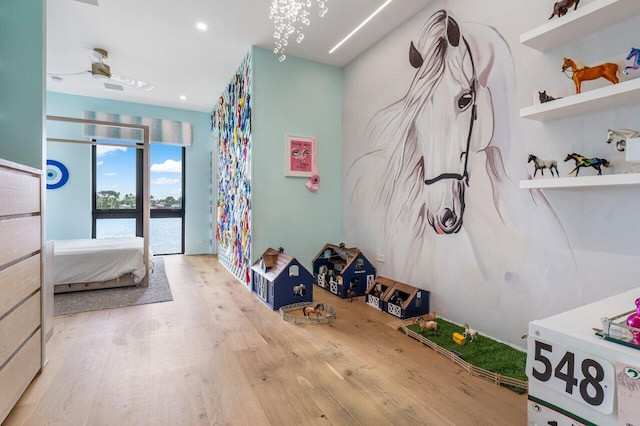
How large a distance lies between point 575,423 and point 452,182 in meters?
1.83

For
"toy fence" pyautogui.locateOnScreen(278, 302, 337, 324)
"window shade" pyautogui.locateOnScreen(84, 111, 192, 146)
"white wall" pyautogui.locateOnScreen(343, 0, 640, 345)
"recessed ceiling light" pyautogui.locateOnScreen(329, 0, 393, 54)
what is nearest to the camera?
"white wall" pyautogui.locateOnScreen(343, 0, 640, 345)

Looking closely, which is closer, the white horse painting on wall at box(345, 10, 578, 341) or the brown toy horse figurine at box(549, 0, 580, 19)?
the brown toy horse figurine at box(549, 0, 580, 19)

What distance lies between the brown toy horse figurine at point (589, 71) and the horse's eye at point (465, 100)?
643 millimetres

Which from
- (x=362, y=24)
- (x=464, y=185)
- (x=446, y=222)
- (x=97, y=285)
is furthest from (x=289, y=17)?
(x=97, y=285)

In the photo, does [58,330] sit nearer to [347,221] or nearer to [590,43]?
[347,221]

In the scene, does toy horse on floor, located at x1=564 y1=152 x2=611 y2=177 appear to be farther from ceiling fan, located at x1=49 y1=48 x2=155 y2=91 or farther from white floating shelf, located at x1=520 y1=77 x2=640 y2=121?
ceiling fan, located at x1=49 y1=48 x2=155 y2=91

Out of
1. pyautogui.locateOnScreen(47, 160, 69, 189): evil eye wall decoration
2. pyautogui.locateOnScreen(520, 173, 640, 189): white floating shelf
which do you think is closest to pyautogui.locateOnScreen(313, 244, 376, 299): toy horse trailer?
pyautogui.locateOnScreen(520, 173, 640, 189): white floating shelf

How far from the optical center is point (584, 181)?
58.5 inches

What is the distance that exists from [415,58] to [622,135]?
1795 mm

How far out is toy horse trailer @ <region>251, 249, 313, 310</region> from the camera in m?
2.73

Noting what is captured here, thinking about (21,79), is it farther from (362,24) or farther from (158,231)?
(158,231)

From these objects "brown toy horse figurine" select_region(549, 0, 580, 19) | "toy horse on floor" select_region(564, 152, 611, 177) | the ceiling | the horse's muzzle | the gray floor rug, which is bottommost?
the gray floor rug

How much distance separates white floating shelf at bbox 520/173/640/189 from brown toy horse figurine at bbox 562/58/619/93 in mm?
466

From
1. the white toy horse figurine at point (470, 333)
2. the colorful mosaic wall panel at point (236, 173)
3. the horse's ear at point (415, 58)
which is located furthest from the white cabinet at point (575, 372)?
the colorful mosaic wall panel at point (236, 173)
